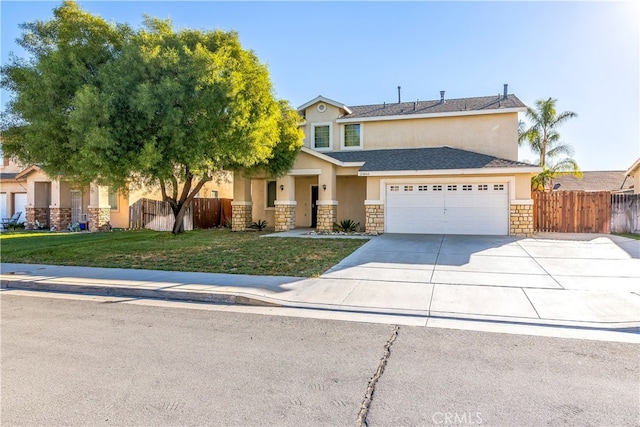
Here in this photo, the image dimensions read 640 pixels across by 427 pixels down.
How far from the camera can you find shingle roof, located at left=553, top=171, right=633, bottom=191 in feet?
113

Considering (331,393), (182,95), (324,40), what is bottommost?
(331,393)

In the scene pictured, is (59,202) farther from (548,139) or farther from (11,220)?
(548,139)

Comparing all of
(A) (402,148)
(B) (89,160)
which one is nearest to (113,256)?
(B) (89,160)

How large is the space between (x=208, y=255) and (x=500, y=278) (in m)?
8.35

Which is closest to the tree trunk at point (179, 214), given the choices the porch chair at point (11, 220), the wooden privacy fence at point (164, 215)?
the wooden privacy fence at point (164, 215)

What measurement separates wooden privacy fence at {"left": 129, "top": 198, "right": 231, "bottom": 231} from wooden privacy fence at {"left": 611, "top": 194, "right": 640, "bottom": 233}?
73.9 ft

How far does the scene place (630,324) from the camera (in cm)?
577

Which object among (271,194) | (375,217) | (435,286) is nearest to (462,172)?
(375,217)

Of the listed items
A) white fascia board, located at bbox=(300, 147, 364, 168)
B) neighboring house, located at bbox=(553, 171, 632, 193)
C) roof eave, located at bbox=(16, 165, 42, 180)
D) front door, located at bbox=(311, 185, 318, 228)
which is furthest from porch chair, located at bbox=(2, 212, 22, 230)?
neighboring house, located at bbox=(553, 171, 632, 193)

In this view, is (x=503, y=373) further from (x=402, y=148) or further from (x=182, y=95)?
(x=402, y=148)

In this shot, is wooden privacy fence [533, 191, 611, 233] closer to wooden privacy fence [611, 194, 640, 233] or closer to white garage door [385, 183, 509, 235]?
wooden privacy fence [611, 194, 640, 233]

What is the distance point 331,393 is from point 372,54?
1493cm

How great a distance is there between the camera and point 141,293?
7.84 meters

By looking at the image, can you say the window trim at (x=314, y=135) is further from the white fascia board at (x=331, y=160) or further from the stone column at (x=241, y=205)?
the stone column at (x=241, y=205)
